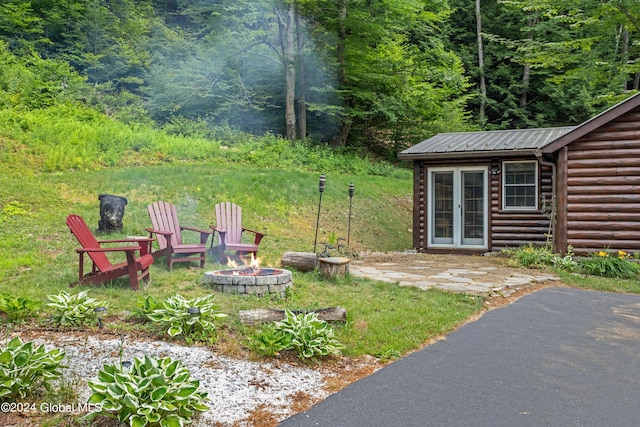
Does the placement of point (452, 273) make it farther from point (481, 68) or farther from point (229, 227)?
point (481, 68)

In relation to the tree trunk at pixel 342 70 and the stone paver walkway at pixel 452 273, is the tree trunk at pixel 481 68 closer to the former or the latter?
the tree trunk at pixel 342 70

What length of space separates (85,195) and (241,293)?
242 inches

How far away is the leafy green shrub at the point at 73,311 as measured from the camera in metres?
4.40

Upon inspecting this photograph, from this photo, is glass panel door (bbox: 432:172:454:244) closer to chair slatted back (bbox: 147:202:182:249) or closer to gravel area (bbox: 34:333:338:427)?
chair slatted back (bbox: 147:202:182:249)

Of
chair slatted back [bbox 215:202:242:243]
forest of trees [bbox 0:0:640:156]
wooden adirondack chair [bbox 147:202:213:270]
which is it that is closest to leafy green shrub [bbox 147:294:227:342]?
wooden adirondack chair [bbox 147:202:213:270]

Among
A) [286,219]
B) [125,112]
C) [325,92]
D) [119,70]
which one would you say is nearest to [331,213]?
[286,219]

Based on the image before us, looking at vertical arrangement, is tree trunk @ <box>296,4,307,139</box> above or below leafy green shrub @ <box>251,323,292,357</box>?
above

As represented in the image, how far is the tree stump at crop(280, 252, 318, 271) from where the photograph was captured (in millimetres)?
7387

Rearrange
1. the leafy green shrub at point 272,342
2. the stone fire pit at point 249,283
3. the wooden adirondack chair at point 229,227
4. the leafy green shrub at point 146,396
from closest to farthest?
the leafy green shrub at point 146,396 → the leafy green shrub at point 272,342 → the stone fire pit at point 249,283 → the wooden adirondack chair at point 229,227

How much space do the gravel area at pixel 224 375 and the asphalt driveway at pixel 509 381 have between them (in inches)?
9.4

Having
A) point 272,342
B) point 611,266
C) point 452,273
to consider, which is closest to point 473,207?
point 611,266

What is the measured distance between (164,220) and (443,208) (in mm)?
6564

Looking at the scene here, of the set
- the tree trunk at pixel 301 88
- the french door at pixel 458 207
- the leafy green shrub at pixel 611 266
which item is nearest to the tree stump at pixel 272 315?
the leafy green shrub at pixel 611 266

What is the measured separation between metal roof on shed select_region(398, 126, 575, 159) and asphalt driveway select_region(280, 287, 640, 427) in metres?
5.66
